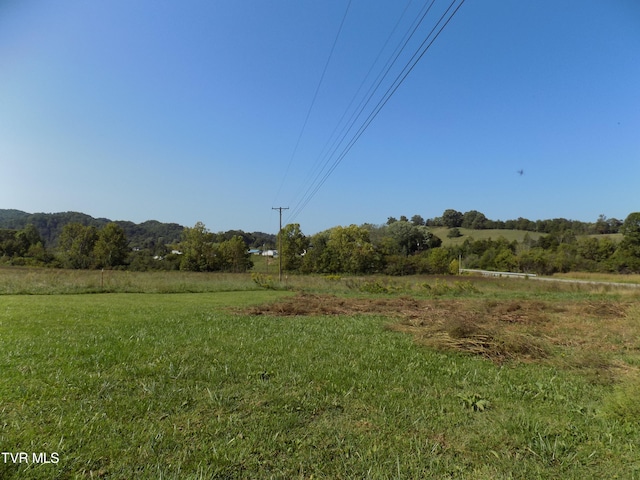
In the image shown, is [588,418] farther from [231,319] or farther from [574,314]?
[574,314]

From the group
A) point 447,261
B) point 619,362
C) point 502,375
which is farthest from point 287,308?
point 447,261

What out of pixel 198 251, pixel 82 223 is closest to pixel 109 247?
pixel 82 223

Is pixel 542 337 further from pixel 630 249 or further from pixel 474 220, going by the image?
pixel 474 220

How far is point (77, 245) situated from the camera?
57688 millimetres

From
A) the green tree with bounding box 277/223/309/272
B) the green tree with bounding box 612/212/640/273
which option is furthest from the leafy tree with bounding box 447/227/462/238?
the green tree with bounding box 277/223/309/272

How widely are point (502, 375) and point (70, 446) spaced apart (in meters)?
5.46

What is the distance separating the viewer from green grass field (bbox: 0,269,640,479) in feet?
8.79

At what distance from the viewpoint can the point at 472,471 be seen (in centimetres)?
264

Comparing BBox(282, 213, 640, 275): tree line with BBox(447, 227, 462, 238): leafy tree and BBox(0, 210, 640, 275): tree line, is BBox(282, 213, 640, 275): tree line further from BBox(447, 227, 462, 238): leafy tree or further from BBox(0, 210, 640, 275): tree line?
BBox(447, 227, 462, 238): leafy tree

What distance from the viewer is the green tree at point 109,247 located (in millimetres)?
57062

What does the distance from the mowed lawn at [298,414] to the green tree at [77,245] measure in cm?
6162

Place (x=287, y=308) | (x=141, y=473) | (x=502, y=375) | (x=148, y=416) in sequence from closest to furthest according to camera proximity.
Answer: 1. (x=141, y=473)
2. (x=148, y=416)
3. (x=502, y=375)
4. (x=287, y=308)

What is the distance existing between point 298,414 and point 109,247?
212ft

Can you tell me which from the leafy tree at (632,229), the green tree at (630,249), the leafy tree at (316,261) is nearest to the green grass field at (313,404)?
the leafy tree at (316,261)
